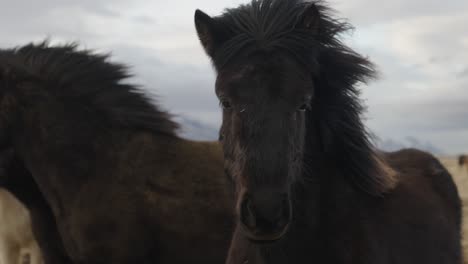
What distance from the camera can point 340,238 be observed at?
3463 millimetres

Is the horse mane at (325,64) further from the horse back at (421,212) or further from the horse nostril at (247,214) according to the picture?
the horse nostril at (247,214)

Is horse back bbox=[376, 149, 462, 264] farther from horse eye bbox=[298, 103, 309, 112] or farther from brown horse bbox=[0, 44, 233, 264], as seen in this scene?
brown horse bbox=[0, 44, 233, 264]

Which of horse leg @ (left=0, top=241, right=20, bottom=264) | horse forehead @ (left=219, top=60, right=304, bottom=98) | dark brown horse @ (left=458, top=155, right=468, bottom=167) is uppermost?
horse forehead @ (left=219, top=60, right=304, bottom=98)

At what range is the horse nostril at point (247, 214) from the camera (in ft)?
9.35

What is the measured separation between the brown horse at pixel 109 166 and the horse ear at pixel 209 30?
8.94 feet

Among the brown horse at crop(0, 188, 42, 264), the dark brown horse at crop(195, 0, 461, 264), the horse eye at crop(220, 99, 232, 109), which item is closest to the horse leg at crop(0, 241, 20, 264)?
the brown horse at crop(0, 188, 42, 264)

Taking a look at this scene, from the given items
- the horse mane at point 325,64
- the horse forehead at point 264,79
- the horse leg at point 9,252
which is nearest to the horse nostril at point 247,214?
the horse forehead at point 264,79

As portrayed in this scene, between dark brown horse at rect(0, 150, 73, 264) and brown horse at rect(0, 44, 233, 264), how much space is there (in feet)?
0.37

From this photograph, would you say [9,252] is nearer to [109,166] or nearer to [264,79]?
[109,166]

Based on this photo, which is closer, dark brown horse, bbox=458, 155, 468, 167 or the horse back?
the horse back

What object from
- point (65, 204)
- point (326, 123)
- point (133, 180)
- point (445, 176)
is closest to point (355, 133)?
point (326, 123)

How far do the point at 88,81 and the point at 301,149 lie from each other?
380 cm

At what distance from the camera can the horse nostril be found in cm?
285

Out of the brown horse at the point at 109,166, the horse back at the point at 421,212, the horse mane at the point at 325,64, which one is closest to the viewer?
the horse mane at the point at 325,64
